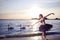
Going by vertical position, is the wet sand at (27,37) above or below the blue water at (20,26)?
below

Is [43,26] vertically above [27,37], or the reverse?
[43,26]

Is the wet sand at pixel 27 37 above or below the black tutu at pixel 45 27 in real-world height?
below

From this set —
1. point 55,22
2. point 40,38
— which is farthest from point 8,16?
point 55,22

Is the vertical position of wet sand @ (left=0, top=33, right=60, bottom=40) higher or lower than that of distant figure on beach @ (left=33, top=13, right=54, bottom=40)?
lower

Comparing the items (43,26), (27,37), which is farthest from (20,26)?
(43,26)

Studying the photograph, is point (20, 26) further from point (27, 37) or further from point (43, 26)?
point (43, 26)

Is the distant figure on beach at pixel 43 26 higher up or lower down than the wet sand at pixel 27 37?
higher up

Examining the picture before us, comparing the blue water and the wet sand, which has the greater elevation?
the blue water

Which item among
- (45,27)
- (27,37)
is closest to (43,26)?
(45,27)

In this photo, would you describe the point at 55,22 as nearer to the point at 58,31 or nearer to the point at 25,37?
the point at 58,31

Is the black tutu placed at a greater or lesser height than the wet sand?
greater

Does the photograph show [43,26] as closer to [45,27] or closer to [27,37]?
[45,27]

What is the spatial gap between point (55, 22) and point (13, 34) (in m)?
0.58

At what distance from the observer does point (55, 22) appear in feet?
5.77
